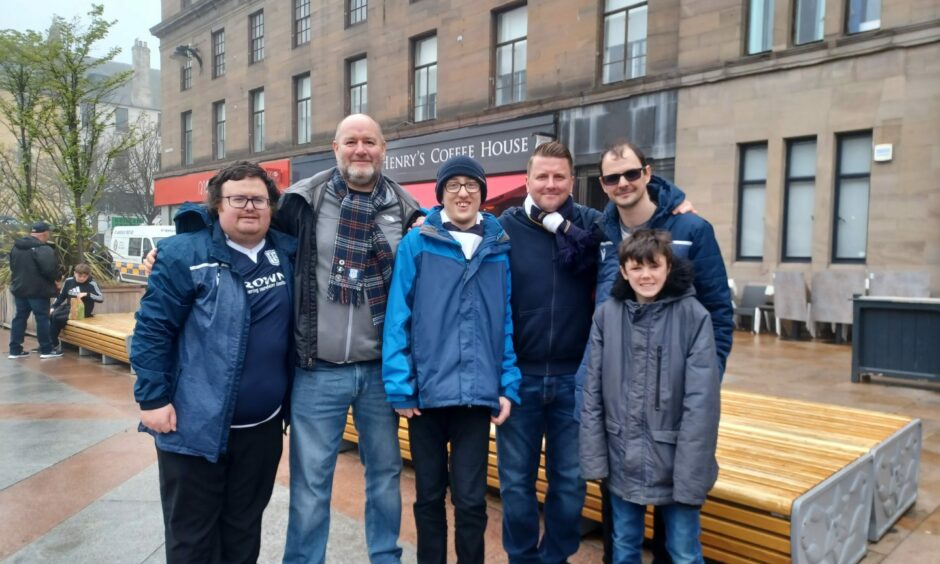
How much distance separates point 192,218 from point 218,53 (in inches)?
1062

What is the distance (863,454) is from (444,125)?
49.0 ft

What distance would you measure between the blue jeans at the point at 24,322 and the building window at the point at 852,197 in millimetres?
12222

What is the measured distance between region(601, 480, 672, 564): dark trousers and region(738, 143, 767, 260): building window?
10006 mm

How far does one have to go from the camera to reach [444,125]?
1722 cm

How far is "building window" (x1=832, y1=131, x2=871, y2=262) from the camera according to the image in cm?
1070

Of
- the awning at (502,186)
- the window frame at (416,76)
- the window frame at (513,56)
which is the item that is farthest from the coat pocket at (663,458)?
the window frame at (416,76)

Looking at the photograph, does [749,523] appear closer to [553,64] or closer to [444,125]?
[553,64]

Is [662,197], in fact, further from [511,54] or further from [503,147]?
[511,54]

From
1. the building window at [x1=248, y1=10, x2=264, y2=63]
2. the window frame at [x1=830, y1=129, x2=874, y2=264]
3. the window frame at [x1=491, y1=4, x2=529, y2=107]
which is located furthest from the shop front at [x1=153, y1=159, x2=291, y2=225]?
the window frame at [x1=830, y1=129, x2=874, y2=264]

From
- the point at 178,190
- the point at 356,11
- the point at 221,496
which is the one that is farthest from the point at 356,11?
the point at 221,496

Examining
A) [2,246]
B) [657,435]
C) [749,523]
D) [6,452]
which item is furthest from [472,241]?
[2,246]

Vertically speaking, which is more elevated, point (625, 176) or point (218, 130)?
point (218, 130)

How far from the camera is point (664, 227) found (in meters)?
2.86

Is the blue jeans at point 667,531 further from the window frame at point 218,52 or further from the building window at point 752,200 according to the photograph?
the window frame at point 218,52
